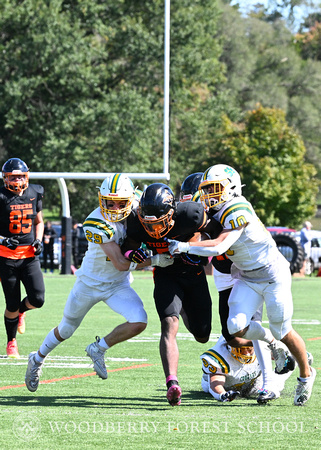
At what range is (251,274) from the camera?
18.0ft

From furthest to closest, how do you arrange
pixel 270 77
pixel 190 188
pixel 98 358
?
pixel 270 77
pixel 190 188
pixel 98 358

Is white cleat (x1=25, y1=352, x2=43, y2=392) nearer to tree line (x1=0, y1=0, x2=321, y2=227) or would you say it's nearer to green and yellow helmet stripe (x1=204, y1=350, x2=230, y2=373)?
green and yellow helmet stripe (x1=204, y1=350, x2=230, y2=373)

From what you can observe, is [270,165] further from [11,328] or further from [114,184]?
[114,184]

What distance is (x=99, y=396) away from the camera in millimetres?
5656

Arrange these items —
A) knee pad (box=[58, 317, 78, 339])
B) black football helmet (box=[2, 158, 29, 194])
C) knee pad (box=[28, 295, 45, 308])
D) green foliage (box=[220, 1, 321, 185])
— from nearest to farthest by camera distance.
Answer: knee pad (box=[58, 317, 78, 339]), black football helmet (box=[2, 158, 29, 194]), knee pad (box=[28, 295, 45, 308]), green foliage (box=[220, 1, 321, 185])

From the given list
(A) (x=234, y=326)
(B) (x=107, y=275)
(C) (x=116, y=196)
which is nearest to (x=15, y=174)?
(B) (x=107, y=275)

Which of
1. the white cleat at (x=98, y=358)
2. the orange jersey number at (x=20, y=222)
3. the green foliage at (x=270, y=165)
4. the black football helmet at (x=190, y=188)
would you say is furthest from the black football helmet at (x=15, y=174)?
the green foliage at (x=270, y=165)

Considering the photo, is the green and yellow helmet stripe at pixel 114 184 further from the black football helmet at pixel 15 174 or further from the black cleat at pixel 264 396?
the black football helmet at pixel 15 174

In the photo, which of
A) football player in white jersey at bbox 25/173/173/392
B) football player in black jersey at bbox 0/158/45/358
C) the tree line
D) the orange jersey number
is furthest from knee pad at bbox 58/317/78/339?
the tree line

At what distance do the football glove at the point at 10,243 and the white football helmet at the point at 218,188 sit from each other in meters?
2.73

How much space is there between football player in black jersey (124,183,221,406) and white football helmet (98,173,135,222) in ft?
0.41

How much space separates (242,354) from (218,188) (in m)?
1.31

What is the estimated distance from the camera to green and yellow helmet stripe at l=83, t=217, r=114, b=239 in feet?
18.0

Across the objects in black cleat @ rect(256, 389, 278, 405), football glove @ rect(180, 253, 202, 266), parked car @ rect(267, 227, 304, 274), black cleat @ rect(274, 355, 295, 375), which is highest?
football glove @ rect(180, 253, 202, 266)
